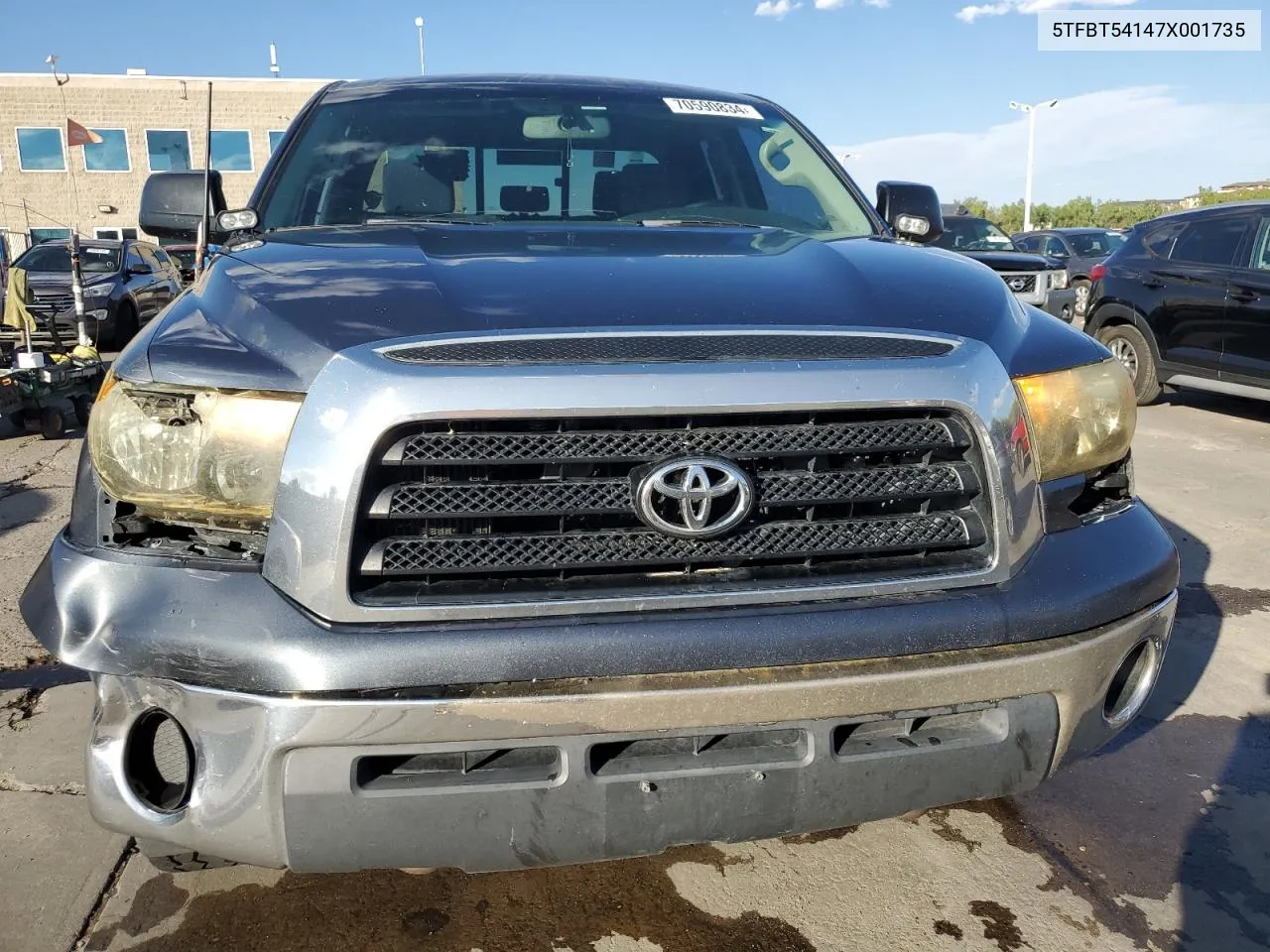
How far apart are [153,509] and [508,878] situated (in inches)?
48.2

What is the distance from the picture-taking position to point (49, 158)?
3306 centimetres

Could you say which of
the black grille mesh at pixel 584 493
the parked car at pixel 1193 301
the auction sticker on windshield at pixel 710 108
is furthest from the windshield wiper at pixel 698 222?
the parked car at pixel 1193 301

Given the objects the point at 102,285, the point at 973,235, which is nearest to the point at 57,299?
the point at 102,285

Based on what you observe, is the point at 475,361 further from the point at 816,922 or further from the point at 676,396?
the point at 816,922

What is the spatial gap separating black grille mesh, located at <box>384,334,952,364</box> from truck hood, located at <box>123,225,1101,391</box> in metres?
0.05

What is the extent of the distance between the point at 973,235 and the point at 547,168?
38.7 feet

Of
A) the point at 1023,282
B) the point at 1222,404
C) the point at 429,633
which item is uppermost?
the point at 1023,282

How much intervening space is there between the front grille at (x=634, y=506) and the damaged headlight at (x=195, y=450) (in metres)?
0.21

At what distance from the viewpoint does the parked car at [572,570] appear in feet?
5.16

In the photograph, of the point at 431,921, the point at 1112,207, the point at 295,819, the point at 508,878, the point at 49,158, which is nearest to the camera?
the point at 295,819

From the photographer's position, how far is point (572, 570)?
1.68 metres

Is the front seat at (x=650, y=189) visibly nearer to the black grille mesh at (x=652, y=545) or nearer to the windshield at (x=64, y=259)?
the black grille mesh at (x=652, y=545)

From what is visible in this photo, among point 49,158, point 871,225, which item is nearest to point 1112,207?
point 49,158

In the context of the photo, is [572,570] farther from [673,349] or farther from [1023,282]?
[1023,282]
